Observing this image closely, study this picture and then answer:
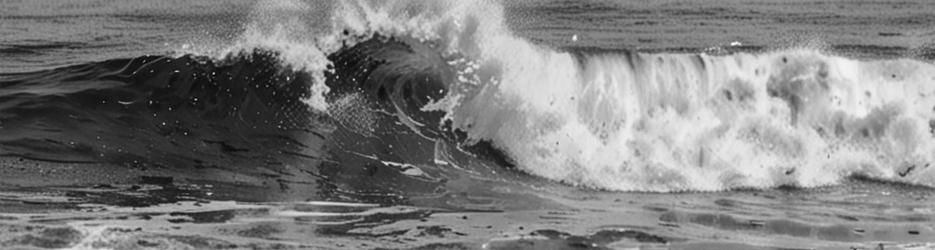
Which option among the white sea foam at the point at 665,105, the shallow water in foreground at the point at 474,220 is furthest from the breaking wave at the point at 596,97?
the shallow water in foreground at the point at 474,220

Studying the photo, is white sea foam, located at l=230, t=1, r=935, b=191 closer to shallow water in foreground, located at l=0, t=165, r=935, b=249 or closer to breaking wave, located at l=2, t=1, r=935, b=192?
breaking wave, located at l=2, t=1, r=935, b=192

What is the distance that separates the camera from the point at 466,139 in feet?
40.3

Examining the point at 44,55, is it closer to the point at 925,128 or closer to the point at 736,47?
the point at 736,47

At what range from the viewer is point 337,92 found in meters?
13.1

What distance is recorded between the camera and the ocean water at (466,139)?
9.31 meters

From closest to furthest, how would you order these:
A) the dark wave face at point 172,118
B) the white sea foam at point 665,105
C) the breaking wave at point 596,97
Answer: the dark wave face at point 172,118 → the white sea foam at point 665,105 → the breaking wave at point 596,97

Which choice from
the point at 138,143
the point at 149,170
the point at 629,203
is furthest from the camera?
the point at 138,143

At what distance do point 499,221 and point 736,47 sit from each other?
13.3 m

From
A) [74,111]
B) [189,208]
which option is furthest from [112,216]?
[74,111]

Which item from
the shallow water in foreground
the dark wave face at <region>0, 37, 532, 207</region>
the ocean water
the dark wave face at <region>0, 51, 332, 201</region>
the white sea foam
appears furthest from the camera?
the white sea foam

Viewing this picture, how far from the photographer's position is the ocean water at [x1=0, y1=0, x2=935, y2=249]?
30.6 feet

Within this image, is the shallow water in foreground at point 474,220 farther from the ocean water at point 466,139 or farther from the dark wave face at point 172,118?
the dark wave face at point 172,118

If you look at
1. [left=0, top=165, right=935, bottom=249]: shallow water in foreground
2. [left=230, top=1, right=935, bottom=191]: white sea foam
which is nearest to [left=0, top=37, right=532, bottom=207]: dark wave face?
[left=230, top=1, right=935, bottom=191]: white sea foam

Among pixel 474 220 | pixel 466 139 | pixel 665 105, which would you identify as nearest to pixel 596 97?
pixel 665 105
